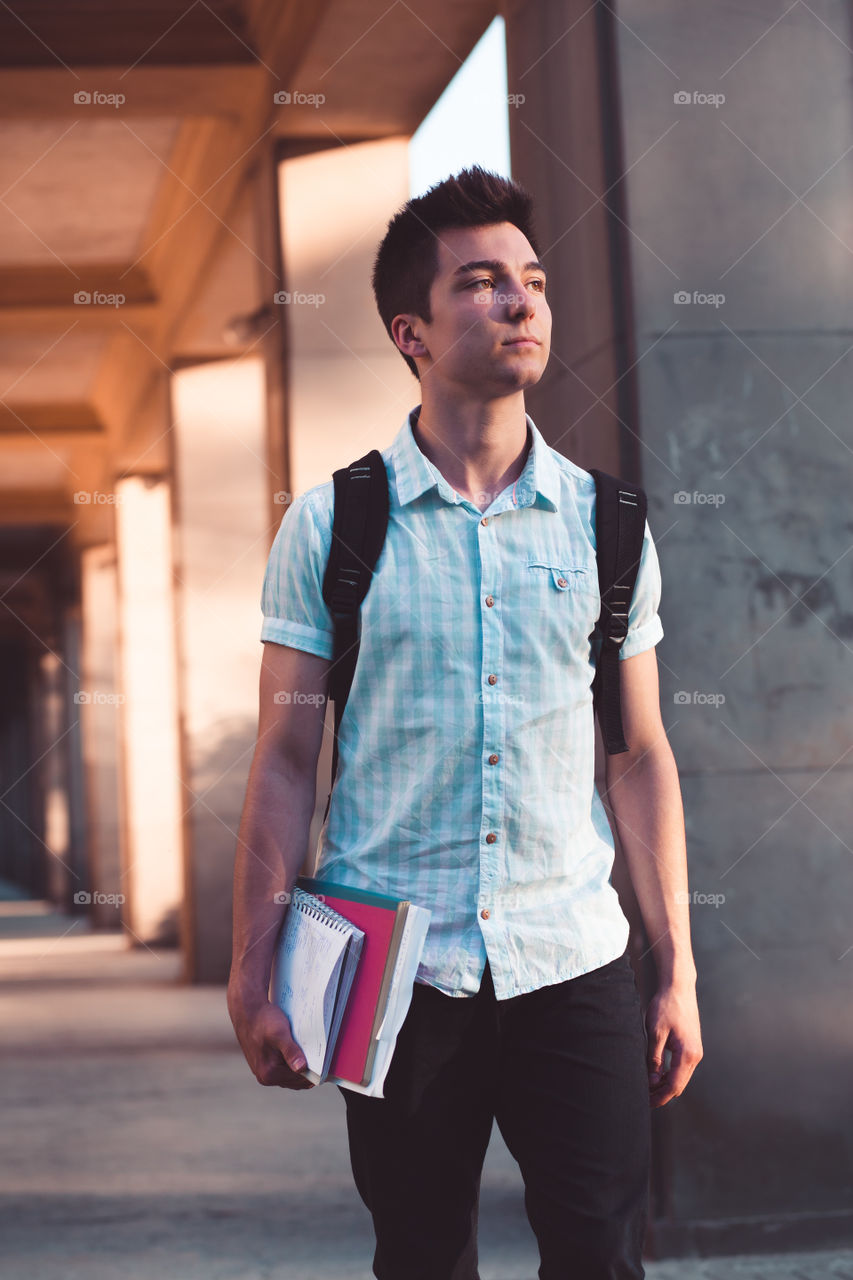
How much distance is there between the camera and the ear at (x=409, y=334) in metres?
2.23

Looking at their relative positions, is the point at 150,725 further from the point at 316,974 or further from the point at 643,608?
the point at 316,974

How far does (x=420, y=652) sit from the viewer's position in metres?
2.03

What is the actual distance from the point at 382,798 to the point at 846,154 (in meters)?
3.10

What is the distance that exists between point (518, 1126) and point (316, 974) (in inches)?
13.1

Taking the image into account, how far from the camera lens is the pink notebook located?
1.91 metres

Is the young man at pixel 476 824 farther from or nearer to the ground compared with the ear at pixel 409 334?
nearer to the ground

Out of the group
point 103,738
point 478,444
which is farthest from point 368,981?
point 103,738

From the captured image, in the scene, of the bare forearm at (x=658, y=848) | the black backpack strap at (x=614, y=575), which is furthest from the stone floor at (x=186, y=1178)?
the black backpack strap at (x=614, y=575)

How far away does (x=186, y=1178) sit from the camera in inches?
207

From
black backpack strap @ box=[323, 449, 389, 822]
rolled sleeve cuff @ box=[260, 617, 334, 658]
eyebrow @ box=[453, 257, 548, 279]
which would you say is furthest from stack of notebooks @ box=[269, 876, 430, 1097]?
eyebrow @ box=[453, 257, 548, 279]

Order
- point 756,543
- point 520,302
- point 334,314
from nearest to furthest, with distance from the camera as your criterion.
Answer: point 520,302
point 756,543
point 334,314

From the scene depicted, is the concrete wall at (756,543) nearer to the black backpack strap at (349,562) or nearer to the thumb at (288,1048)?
the black backpack strap at (349,562)

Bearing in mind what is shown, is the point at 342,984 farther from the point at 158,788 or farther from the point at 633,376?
the point at 158,788

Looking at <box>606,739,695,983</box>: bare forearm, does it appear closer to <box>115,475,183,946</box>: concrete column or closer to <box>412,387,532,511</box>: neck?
<box>412,387,532,511</box>: neck
